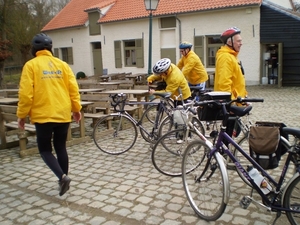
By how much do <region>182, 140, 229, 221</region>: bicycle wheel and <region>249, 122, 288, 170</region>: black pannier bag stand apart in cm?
38

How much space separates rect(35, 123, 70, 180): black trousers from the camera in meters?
3.67

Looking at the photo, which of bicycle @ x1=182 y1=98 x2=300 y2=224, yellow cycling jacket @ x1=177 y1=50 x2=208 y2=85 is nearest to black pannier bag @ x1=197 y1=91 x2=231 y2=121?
bicycle @ x1=182 y1=98 x2=300 y2=224

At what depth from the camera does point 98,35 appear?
22625 mm

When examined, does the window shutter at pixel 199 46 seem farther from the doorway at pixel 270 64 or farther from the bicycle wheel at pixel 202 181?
the bicycle wheel at pixel 202 181

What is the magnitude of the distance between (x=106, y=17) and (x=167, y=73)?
17721 mm

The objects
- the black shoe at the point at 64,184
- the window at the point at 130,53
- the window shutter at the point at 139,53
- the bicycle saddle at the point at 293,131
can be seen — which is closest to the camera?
the bicycle saddle at the point at 293,131

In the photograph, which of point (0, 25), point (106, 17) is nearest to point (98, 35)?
point (106, 17)

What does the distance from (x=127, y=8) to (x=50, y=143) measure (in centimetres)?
1882

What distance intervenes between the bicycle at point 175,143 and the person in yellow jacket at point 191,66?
A: 1725 mm

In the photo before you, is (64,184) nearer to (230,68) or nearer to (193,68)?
(230,68)

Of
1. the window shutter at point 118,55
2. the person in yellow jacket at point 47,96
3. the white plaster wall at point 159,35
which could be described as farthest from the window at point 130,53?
the person in yellow jacket at point 47,96

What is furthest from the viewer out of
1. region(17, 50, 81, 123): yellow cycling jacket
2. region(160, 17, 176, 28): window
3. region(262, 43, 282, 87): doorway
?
region(160, 17, 176, 28): window

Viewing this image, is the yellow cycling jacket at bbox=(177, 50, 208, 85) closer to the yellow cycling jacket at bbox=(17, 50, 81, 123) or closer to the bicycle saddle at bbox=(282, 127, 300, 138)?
the yellow cycling jacket at bbox=(17, 50, 81, 123)

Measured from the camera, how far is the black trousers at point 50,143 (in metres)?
3.67
